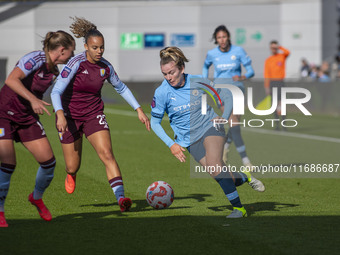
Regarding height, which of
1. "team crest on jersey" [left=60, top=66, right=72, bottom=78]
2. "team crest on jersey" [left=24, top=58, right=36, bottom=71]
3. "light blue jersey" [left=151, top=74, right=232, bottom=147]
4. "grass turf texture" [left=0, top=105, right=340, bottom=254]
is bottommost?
"grass turf texture" [left=0, top=105, right=340, bottom=254]

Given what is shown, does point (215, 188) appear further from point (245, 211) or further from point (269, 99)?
point (269, 99)

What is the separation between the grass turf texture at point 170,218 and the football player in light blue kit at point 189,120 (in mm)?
473

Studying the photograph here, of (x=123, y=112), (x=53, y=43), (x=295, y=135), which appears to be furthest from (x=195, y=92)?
(x=123, y=112)

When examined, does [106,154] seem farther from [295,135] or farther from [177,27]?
[177,27]

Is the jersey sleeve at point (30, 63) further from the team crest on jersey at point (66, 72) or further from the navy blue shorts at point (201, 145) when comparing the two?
the navy blue shorts at point (201, 145)

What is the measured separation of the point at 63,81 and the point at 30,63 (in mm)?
676

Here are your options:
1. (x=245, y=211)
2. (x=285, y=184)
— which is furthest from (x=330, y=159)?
(x=245, y=211)

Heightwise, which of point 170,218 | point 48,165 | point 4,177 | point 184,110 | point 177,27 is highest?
point 177,27

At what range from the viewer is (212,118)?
8.12m

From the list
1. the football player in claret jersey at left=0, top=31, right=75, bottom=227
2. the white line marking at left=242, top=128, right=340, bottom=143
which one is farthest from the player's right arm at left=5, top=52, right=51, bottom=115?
the white line marking at left=242, top=128, right=340, bottom=143

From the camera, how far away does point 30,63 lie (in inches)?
296

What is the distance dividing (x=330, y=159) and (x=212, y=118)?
22.2 ft

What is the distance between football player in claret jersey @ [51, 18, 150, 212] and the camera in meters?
8.18

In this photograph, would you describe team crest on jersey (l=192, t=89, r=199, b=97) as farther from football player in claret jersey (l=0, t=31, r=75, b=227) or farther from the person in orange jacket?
the person in orange jacket
